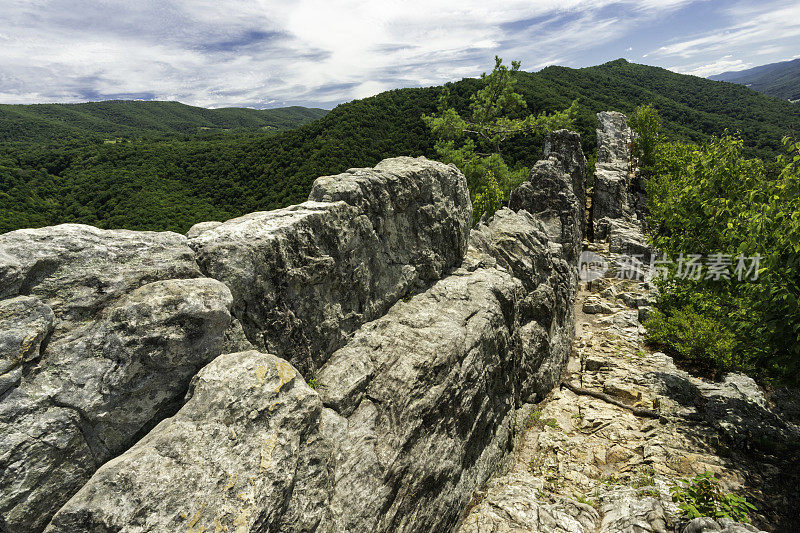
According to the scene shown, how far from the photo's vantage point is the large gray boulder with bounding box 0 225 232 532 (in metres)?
5.55

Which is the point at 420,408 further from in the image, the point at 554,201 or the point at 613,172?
the point at 613,172

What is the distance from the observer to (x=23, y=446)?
214 inches

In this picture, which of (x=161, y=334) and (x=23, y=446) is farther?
(x=161, y=334)

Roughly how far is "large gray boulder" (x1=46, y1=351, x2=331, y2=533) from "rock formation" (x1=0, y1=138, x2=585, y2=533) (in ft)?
0.09

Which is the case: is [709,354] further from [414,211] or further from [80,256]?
[80,256]

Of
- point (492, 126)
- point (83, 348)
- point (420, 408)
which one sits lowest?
point (420, 408)

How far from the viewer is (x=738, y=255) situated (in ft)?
40.0

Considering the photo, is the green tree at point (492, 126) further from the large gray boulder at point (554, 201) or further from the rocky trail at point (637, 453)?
the rocky trail at point (637, 453)

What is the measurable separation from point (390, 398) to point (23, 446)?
724cm

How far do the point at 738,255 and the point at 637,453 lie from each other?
8.07 meters

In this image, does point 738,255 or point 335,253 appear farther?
point 738,255

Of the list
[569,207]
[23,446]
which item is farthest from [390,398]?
[569,207]

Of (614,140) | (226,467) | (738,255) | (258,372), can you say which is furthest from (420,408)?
(614,140)

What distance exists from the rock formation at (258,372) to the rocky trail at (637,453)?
1.57 meters
